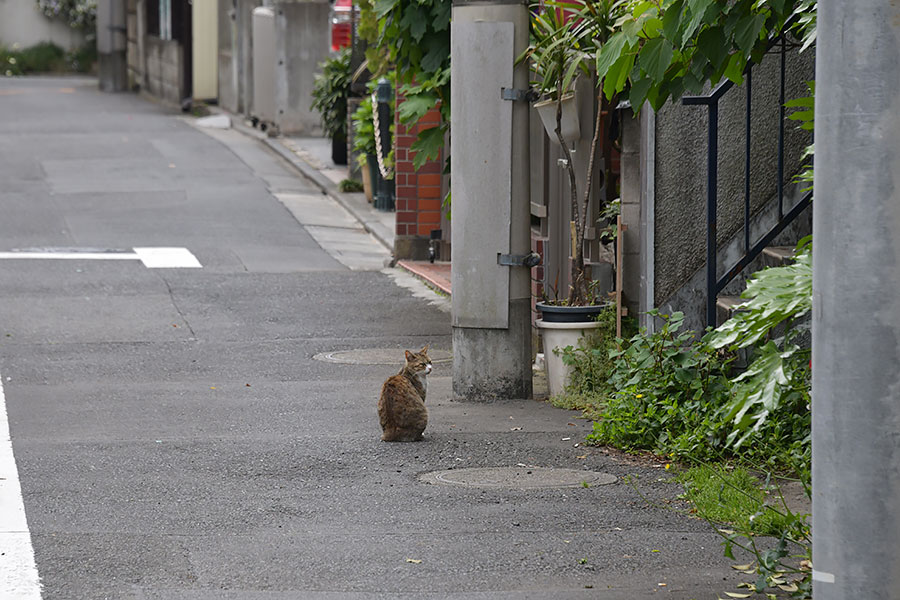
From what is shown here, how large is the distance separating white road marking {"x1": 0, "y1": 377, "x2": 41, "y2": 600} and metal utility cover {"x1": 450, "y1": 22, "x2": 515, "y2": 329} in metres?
2.89

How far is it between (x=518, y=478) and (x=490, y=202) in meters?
2.18

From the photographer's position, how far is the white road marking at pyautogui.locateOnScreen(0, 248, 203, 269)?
1477cm

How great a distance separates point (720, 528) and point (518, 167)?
3.16 m

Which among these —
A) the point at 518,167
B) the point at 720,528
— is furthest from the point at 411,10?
the point at 720,528

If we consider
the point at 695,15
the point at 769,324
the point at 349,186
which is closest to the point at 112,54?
the point at 349,186

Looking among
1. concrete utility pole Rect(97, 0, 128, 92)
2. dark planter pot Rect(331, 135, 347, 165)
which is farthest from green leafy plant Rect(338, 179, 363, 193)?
concrete utility pole Rect(97, 0, 128, 92)

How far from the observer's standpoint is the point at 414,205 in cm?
1552

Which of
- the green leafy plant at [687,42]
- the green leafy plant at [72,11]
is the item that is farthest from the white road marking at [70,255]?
the green leafy plant at [72,11]

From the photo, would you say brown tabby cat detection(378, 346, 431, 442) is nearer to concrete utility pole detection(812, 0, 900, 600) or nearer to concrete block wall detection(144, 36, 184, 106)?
concrete utility pole detection(812, 0, 900, 600)

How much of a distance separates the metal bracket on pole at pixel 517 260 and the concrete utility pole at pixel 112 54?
108 feet

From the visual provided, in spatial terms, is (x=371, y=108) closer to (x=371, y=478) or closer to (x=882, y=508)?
(x=371, y=478)

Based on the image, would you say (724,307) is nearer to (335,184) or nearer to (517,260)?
(517,260)

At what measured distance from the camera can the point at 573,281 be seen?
878 cm

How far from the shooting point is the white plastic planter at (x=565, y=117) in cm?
868
